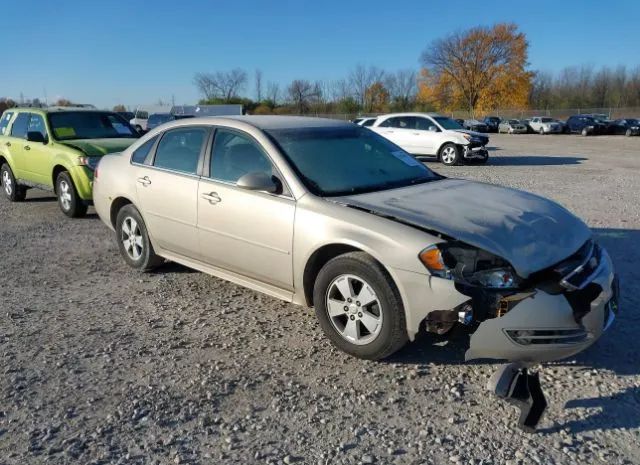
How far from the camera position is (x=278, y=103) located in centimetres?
7544

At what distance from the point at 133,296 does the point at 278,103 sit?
7269 centimetres

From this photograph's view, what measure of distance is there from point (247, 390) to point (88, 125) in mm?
7587

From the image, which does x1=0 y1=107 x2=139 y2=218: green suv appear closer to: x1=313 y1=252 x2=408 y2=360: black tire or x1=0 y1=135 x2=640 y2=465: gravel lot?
x1=0 y1=135 x2=640 y2=465: gravel lot

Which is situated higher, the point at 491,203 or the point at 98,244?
the point at 491,203

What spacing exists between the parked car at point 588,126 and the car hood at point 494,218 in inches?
1710

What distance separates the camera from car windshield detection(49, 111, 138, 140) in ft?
30.1

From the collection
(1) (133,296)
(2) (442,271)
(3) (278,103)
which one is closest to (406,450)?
(2) (442,271)

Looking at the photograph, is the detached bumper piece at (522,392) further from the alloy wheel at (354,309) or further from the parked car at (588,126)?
the parked car at (588,126)

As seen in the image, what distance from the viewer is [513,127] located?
50.0 meters

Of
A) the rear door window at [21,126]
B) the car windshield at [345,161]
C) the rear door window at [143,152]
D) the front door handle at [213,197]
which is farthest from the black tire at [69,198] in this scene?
the car windshield at [345,161]

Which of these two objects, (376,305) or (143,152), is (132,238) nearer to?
(143,152)

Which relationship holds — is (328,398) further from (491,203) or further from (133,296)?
(133,296)

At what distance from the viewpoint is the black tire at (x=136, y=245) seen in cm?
554

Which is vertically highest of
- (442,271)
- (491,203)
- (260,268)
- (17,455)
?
(491,203)
